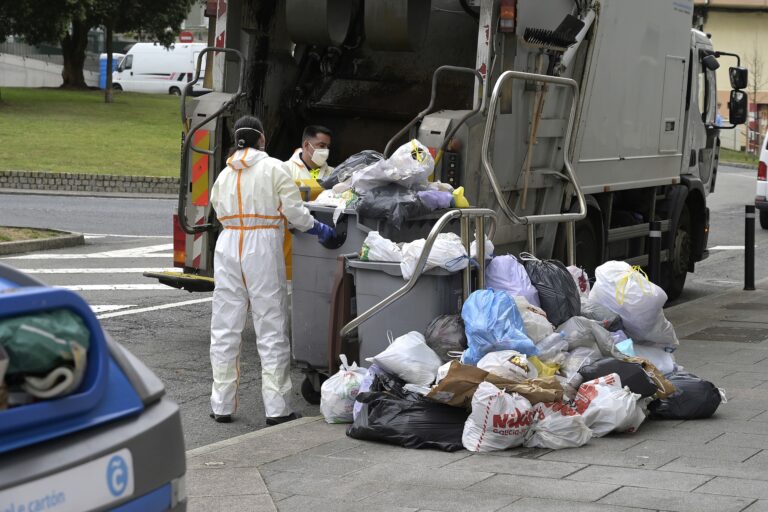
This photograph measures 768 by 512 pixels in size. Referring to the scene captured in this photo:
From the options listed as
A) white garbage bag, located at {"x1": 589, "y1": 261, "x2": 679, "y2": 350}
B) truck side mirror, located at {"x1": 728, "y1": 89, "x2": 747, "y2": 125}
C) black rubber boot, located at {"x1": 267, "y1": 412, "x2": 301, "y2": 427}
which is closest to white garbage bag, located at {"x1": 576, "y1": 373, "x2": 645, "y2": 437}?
white garbage bag, located at {"x1": 589, "y1": 261, "x2": 679, "y2": 350}

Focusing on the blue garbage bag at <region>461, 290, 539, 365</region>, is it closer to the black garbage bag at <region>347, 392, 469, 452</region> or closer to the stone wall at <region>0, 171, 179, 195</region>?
the black garbage bag at <region>347, 392, 469, 452</region>

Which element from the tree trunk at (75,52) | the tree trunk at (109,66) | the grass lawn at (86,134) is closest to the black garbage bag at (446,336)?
the grass lawn at (86,134)

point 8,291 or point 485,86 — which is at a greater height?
point 485,86

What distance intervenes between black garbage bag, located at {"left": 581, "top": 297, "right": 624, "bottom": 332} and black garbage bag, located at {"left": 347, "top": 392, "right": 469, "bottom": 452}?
1.39m

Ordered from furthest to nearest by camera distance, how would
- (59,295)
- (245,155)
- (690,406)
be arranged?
(245,155) < (690,406) < (59,295)

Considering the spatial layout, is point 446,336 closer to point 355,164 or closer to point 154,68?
point 355,164

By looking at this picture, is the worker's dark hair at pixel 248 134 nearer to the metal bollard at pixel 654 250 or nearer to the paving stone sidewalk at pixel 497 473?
the paving stone sidewalk at pixel 497 473

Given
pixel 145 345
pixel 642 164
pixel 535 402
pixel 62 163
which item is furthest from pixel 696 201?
pixel 62 163

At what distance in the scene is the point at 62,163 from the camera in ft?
79.5

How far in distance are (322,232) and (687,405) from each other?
83.6 inches

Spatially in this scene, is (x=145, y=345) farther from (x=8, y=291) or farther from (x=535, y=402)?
(x=8, y=291)

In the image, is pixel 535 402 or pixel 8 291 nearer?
pixel 8 291

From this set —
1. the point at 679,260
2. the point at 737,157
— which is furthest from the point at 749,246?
the point at 737,157

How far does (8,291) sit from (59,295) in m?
0.15
